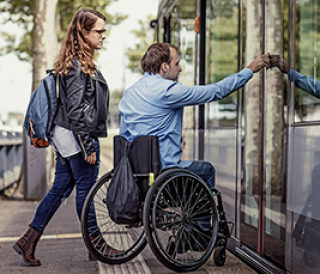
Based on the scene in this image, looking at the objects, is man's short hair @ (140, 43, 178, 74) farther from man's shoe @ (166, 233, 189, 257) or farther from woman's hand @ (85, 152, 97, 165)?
man's shoe @ (166, 233, 189, 257)

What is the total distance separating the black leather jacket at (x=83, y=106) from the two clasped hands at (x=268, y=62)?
1.13 meters

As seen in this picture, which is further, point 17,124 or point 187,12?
point 17,124

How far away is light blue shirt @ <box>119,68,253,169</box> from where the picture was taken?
3.10 meters

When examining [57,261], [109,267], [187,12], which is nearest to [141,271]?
[109,267]

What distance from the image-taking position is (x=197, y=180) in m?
3.01

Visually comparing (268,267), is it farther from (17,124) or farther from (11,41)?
(11,41)

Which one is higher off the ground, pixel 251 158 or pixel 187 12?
pixel 187 12

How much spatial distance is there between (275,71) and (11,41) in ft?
48.7

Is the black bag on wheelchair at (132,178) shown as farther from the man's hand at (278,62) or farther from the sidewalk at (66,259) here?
the man's hand at (278,62)

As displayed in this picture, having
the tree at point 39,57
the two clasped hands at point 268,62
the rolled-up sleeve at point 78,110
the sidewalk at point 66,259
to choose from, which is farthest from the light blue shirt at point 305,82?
the tree at point 39,57

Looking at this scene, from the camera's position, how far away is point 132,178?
9.85 feet

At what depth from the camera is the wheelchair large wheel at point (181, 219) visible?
2.87 m

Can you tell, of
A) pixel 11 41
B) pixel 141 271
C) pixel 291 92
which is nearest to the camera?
pixel 291 92

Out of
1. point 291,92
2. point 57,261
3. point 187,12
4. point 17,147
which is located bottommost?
point 57,261
